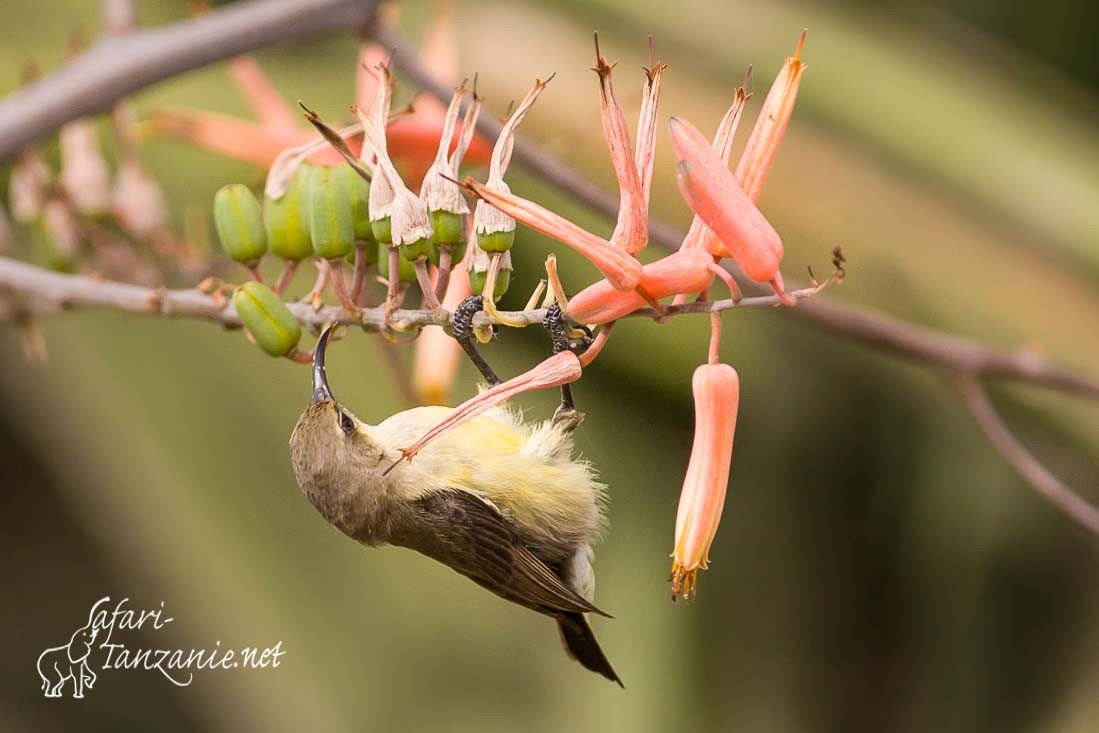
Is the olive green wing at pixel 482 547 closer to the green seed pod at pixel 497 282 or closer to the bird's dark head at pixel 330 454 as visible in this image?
the bird's dark head at pixel 330 454

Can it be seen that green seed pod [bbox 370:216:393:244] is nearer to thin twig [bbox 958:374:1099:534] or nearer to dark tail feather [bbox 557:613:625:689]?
dark tail feather [bbox 557:613:625:689]

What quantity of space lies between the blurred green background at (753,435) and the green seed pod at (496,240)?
55 cm

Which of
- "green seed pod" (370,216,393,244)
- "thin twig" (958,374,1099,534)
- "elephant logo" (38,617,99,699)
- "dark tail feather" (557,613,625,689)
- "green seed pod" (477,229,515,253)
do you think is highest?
"thin twig" (958,374,1099,534)

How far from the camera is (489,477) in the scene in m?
0.55

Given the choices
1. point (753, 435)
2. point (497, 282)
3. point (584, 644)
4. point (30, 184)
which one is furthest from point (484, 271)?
point (753, 435)

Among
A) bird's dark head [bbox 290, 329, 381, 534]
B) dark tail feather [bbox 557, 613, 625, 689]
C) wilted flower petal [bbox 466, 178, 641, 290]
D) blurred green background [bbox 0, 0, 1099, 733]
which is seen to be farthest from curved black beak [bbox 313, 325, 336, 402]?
blurred green background [bbox 0, 0, 1099, 733]

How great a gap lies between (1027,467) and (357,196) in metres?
0.42

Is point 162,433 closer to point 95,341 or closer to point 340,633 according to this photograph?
point 95,341

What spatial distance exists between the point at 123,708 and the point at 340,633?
1.73 feet

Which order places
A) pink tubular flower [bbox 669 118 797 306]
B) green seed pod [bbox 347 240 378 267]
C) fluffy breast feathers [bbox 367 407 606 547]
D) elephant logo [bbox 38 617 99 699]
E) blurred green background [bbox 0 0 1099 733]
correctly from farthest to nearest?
blurred green background [bbox 0 0 1099 733] < elephant logo [bbox 38 617 99 699] < fluffy breast feathers [bbox 367 407 606 547] < green seed pod [bbox 347 240 378 267] < pink tubular flower [bbox 669 118 797 306]

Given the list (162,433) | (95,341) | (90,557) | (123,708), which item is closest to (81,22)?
(95,341)

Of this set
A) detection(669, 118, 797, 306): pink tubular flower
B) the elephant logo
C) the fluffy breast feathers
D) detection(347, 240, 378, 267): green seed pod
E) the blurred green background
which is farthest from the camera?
the blurred green background

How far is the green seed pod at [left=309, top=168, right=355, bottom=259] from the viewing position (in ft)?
1.29

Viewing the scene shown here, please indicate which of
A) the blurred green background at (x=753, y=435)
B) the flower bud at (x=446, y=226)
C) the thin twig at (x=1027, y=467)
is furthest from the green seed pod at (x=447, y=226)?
the blurred green background at (x=753, y=435)
